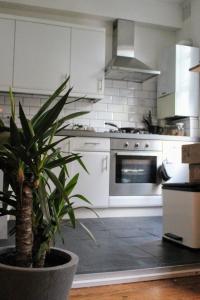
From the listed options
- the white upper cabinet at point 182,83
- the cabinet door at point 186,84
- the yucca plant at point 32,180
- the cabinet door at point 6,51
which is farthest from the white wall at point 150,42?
the yucca plant at point 32,180

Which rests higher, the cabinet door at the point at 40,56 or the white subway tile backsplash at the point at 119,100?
the cabinet door at the point at 40,56

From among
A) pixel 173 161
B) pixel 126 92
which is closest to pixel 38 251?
pixel 173 161

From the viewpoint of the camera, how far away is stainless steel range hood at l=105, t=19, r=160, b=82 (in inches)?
163

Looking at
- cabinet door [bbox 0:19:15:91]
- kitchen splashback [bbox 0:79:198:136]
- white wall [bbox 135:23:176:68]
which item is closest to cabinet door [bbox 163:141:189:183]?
kitchen splashback [bbox 0:79:198:136]

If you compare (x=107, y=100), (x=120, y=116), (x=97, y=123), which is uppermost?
(x=107, y=100)

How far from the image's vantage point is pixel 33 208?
1173 mm

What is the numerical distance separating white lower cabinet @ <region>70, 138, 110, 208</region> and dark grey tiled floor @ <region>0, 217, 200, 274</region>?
47 cm

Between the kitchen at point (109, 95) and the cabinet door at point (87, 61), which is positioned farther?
the cabinet door at point (87, 61)

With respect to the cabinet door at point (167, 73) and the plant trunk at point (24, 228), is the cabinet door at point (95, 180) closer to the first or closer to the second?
the cabinet door at point (167, 73)

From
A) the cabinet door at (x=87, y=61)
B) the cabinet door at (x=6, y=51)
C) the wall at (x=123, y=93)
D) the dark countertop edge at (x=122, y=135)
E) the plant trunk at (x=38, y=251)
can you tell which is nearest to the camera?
the plant trunk at (x=38, y=251)

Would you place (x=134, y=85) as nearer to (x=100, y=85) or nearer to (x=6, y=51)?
(x=100, y=85)

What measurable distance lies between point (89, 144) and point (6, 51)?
57.7 inches

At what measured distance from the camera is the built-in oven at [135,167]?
145 inches

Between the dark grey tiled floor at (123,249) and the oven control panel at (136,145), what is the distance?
925 mm
